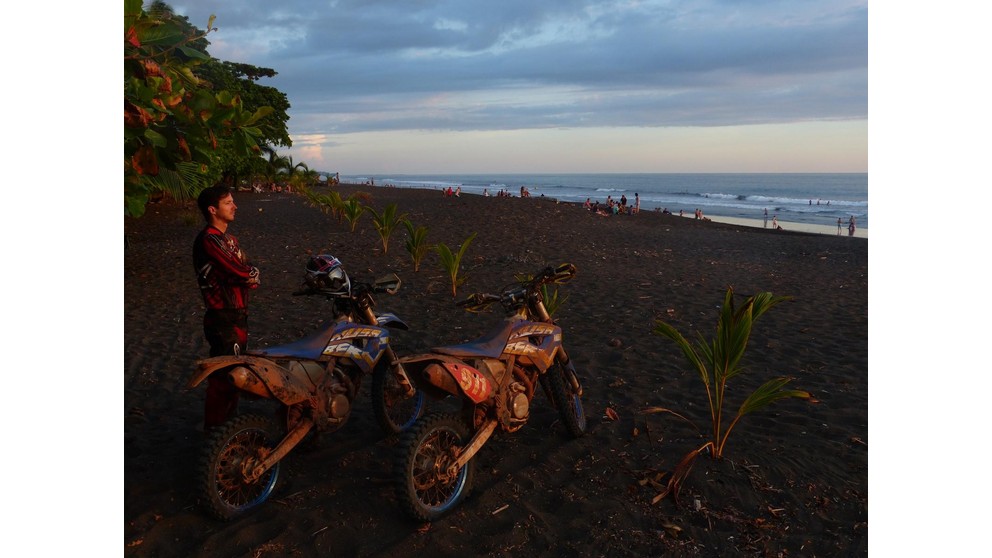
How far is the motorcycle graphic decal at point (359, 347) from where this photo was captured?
12.9 ft

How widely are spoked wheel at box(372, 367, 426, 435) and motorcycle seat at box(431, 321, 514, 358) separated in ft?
2.60

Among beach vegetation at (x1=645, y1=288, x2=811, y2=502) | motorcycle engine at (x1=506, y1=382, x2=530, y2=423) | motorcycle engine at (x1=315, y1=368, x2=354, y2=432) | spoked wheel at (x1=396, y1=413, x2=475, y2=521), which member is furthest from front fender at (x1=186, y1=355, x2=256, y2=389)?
beach vegetation at (x1=645, y1=288, x2=811, y2=502)

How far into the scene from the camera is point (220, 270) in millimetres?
3840

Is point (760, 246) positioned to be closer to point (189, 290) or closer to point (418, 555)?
point (189, 290)

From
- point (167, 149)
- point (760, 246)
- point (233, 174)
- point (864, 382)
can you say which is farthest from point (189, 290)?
point (233, 174)

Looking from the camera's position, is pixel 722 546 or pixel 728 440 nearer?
Result: pixel 722 546

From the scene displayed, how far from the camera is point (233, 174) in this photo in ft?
109

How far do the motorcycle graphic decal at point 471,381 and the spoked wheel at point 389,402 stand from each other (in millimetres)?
881

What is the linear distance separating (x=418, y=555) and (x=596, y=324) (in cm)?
510

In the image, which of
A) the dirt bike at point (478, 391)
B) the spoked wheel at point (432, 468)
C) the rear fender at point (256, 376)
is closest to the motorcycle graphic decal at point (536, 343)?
the dirt bike at point (478, 391)

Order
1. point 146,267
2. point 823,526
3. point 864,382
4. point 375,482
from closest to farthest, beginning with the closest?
point 823,526 < point 375,482 < point 864,382 < point 146,267

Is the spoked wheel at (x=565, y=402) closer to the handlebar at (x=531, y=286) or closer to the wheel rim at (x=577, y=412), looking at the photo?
the wheel rim at (x=577, y=412)

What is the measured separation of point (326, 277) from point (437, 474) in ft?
4.38

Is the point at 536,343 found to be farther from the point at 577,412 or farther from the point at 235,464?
the point at 235,464
